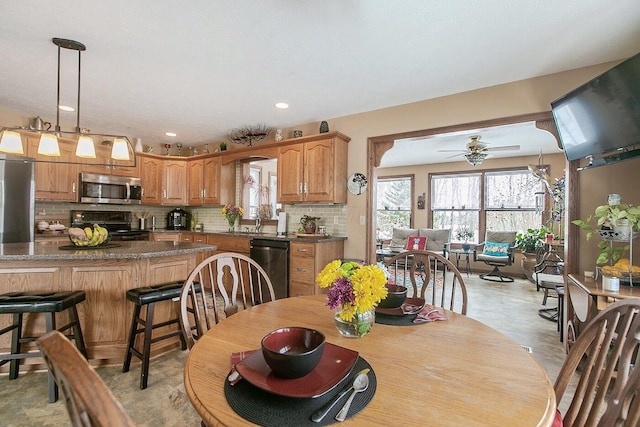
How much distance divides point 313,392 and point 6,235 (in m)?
4.67

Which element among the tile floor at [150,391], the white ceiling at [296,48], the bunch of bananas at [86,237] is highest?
the white ceiling at [296,48]

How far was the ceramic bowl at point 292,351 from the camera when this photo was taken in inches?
30.4

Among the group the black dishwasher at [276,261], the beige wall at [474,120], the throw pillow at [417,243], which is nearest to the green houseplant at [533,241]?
the throw pillow at [417,243]

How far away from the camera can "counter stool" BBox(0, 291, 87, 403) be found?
1.96 metres

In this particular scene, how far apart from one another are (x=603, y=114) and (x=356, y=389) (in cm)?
264

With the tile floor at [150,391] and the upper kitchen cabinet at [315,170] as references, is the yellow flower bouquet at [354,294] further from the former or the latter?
the upper kitchen cabinet at [315,170]

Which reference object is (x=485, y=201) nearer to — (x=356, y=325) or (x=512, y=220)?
(x=512, y=220)

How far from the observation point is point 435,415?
0.69 m

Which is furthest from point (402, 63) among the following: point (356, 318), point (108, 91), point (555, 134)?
point (108, 91)

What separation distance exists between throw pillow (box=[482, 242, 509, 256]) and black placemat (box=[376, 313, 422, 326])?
579 centimetres

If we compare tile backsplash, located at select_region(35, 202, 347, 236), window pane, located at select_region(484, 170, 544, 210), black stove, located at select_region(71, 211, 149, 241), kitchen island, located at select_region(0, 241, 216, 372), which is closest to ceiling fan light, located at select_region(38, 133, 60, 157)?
kitchen island, located at select_region(0, 241, 216, 372)

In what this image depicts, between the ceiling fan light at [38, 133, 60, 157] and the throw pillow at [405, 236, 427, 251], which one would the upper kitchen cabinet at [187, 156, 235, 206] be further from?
the throw pillow at [405, 236, 427, 251]

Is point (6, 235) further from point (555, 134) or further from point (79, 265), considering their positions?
point (555, 134)

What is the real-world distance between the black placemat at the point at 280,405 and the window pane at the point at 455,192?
23.9ft
